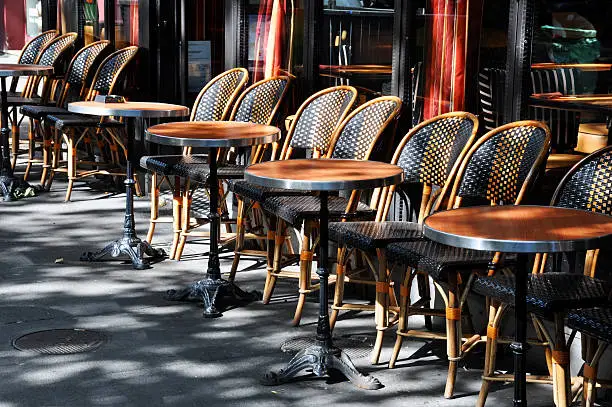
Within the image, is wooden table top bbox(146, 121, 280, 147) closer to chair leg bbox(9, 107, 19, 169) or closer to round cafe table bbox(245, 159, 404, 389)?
round cafe table bbox(245, 159, 404, 389)

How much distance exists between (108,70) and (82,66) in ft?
2.13

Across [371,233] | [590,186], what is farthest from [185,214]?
[590,186]

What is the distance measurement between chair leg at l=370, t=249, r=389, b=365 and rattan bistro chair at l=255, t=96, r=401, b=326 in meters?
0.63

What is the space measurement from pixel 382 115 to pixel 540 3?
4.06 ft

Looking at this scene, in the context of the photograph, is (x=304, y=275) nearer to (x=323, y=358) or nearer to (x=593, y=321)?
(x=323, y=358)

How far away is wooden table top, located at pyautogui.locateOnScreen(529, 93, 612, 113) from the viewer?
531 centimetres

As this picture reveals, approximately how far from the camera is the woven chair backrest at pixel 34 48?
1184 centimetres

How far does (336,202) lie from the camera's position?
253 inches

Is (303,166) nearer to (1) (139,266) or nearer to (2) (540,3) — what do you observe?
(2) (540,3)

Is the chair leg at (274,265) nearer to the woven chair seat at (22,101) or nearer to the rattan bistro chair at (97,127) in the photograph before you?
the rattan bistro chair at (97,127)

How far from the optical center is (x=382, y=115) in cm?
644

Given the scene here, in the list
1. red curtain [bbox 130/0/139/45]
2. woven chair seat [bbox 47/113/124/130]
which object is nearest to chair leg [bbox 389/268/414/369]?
woven chair seat [bbox 47/113/124/130]

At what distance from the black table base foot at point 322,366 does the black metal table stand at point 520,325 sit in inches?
42.4

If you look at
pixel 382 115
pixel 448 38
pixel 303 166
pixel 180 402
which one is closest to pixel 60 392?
pixel 180 402
